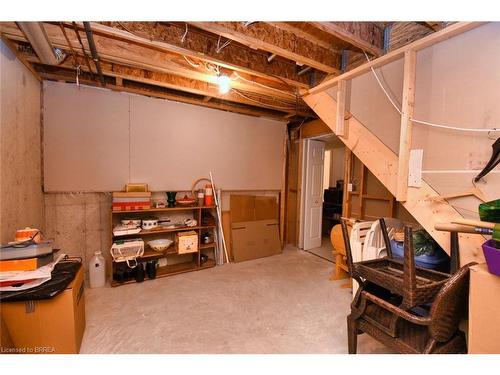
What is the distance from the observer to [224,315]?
7.07 ft

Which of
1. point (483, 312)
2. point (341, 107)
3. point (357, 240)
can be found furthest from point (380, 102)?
point (483, 312)

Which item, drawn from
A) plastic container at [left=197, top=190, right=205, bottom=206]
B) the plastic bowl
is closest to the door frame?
plastic container at [left=197, top=190, right=205, bottom=206]

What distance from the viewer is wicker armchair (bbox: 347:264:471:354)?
117 cm

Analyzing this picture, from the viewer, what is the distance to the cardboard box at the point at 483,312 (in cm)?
110

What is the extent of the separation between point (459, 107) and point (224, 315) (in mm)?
2486

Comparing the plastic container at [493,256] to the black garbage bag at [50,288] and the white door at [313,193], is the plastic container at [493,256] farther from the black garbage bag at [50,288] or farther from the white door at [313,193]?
the white door at [313,193]

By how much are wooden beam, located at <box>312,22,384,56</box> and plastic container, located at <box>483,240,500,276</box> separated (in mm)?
1709

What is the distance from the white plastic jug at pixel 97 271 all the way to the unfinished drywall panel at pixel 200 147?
1066 millimetres

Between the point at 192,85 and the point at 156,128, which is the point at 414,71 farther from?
the point at 156,128

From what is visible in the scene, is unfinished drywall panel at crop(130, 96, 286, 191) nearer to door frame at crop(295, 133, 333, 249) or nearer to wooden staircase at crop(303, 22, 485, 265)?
door frame at crop(295, 133, 333, 249)

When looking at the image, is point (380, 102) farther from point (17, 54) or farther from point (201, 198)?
point (17, 54)

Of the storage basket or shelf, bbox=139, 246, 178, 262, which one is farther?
shelf, bbox=139, 246, 178, 262

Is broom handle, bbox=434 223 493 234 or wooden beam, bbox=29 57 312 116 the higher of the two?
wooden beam, bbox=29 57 312 116
